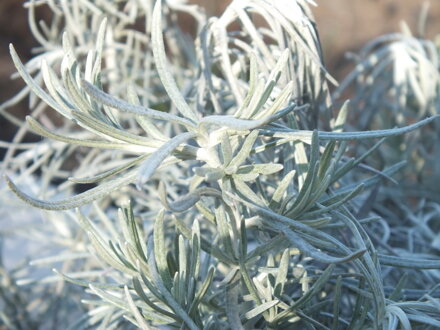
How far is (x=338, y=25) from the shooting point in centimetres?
145

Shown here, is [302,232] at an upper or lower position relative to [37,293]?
upper

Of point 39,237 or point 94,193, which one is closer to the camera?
point 94,193

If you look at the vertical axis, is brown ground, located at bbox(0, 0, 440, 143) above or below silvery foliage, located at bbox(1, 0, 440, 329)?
below

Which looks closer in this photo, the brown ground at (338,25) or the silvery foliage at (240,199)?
the silvery foliage at (240,199)

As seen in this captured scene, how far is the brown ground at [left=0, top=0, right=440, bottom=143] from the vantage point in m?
1.30

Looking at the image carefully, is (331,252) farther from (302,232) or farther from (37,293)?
(37,293)

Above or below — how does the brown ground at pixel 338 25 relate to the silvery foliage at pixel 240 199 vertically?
below

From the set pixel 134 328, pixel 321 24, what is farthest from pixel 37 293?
pixel 321 24

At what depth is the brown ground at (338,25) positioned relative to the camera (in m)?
1.30

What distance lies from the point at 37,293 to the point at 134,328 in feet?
0.89

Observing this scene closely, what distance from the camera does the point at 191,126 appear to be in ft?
0.77

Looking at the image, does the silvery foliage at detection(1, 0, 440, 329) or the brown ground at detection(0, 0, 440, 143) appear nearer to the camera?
the silvery foliage at detection(1, 0, 440, 329)

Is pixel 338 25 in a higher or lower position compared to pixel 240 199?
lower

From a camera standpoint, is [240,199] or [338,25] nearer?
[240,199]
